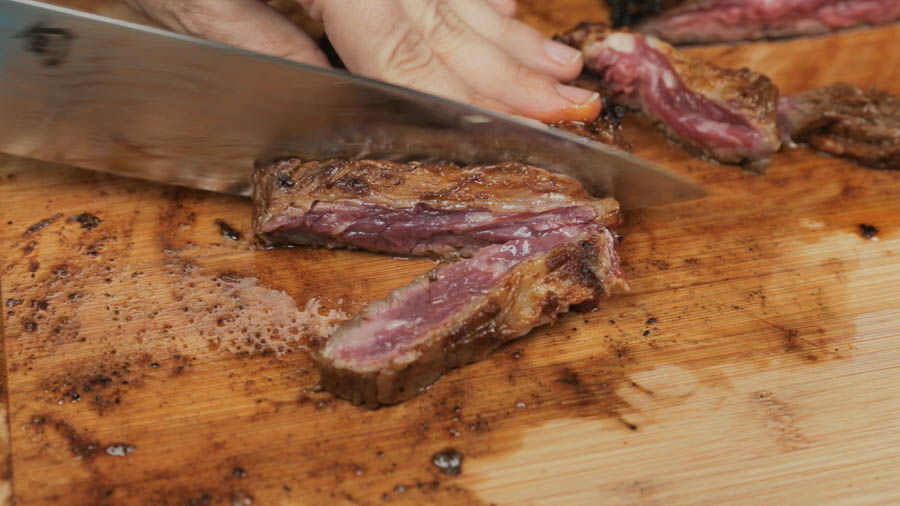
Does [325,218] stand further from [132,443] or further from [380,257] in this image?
[132,443]

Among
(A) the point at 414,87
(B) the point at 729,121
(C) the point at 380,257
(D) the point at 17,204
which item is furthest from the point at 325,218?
(B) the point at 729,121

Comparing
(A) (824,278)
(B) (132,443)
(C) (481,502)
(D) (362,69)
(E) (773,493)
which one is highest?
(D) (362,69)

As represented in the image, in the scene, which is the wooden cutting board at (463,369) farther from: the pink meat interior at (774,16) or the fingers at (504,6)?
the fingers at (504,6)

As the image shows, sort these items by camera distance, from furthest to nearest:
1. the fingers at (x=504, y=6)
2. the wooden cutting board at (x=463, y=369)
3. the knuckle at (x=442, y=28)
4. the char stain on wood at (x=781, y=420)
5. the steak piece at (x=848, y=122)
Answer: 1. the fingers at (x=504, y=6)
2. the steak piece at (x=848, y=122)
3. the knuckle at (x=442, y=28)
4. the char stain on wood at (x=781, y=420)
5. the wooden cutting board at (x=463, y=369)

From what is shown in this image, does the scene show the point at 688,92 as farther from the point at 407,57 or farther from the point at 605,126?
the point at 407,57

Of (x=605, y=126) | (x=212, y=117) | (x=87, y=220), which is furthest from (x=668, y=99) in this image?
(x=87, y=220)

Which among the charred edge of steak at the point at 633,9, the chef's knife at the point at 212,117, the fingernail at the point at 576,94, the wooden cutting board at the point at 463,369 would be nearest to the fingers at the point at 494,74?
the fingernail at the point at 576,94

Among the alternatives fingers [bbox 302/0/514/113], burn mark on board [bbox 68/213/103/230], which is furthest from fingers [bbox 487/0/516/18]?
burn mark on board [bbox 68/213/103/230]
